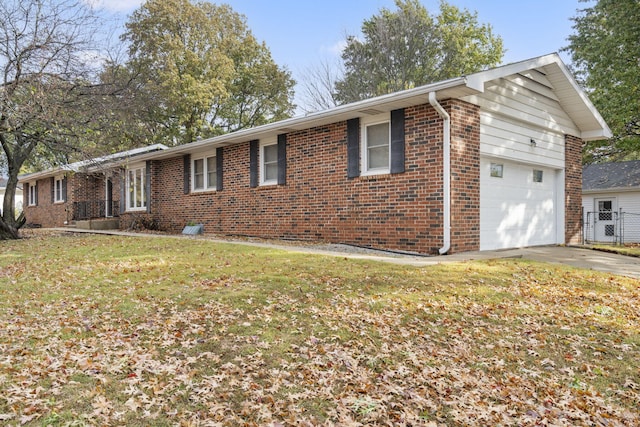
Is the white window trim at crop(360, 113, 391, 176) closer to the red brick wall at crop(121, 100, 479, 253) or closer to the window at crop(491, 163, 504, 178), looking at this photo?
the red brick wall at crop(121, 100, 479, 253)

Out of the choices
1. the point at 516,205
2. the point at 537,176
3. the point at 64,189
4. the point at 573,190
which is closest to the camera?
the point at 516,205

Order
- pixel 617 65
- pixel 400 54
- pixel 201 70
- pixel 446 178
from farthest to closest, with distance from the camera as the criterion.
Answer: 1. pixel 400 54
2. pixel 201 70
3. pixel 617 65
4. pixel 446 178

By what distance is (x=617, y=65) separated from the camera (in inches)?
703

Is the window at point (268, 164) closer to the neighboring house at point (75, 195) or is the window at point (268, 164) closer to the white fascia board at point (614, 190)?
the neighboring house at point (75, 195)

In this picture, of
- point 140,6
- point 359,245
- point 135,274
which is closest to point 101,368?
point 135,274

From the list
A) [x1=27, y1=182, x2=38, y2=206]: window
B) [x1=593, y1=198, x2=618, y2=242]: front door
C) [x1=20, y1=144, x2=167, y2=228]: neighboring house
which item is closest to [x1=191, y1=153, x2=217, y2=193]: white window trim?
[x1=20, y1=144, x2=167, y2=228]: neighboring house

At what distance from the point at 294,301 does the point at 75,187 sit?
20.0m

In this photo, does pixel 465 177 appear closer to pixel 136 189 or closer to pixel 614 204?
pixel 136 189

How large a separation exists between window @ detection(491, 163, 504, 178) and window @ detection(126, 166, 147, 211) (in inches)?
522

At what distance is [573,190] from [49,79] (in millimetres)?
14231

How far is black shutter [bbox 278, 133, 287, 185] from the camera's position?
12047 millimetres

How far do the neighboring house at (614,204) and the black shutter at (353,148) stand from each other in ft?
43.4

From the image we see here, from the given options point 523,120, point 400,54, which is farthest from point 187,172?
point 400,54

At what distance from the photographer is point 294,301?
5090mm
